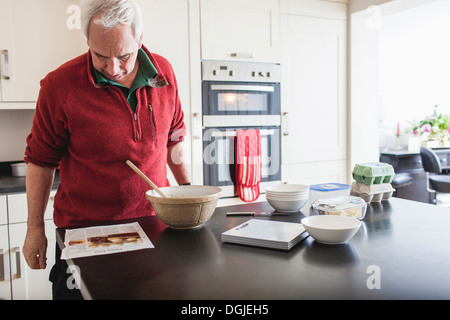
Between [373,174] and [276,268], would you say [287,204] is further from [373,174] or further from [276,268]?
[276,268]

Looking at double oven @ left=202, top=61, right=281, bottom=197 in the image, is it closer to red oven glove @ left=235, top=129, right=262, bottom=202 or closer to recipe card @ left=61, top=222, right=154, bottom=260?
red oven glove @ left=235, top=129, right=262, bottom=202

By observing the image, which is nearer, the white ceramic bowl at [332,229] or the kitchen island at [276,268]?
the kitchen island at [276,268]

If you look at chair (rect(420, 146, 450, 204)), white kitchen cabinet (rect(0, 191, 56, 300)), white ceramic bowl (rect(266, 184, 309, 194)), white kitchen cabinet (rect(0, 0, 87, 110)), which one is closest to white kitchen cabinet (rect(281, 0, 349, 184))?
chair (rect(420, 146, 450, 204))

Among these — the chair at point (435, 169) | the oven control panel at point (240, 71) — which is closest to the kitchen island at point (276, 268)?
the oven control panel at point (240, 71)

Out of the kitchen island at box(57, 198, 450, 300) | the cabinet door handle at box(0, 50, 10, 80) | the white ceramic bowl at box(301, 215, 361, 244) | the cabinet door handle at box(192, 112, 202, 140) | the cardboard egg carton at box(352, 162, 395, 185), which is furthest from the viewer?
the cabinet door handle at box(192, 112, 202, 140)

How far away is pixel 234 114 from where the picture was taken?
2854 millimetres

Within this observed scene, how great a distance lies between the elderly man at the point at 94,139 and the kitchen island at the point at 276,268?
0.94ft

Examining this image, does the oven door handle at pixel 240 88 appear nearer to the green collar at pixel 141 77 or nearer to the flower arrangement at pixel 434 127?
the green collar at pixel 141 77

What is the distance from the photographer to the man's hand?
52.9 inches

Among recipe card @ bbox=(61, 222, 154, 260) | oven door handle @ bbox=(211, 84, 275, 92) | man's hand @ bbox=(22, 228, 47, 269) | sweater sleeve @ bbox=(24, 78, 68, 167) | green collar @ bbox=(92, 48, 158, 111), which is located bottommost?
man's hand @ bbox=(22, 228, 47, 269)

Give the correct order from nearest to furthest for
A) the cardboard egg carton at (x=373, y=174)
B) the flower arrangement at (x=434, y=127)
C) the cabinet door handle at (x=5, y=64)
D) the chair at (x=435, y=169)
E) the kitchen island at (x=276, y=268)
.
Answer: the kitchen island at (x=276, y=268) → the cardboard egg carton at (x=373, y=174) → the cabinet door handle at (x=5, y=64) → the chair at (x=435, y=169) → the flower arrangement at (x=434, y=127)

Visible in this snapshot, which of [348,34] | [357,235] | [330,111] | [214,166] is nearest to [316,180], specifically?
[330,111]

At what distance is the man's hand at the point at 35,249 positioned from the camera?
4.41 feet

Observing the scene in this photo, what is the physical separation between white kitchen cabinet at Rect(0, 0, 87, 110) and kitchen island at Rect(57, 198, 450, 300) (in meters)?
1.57
